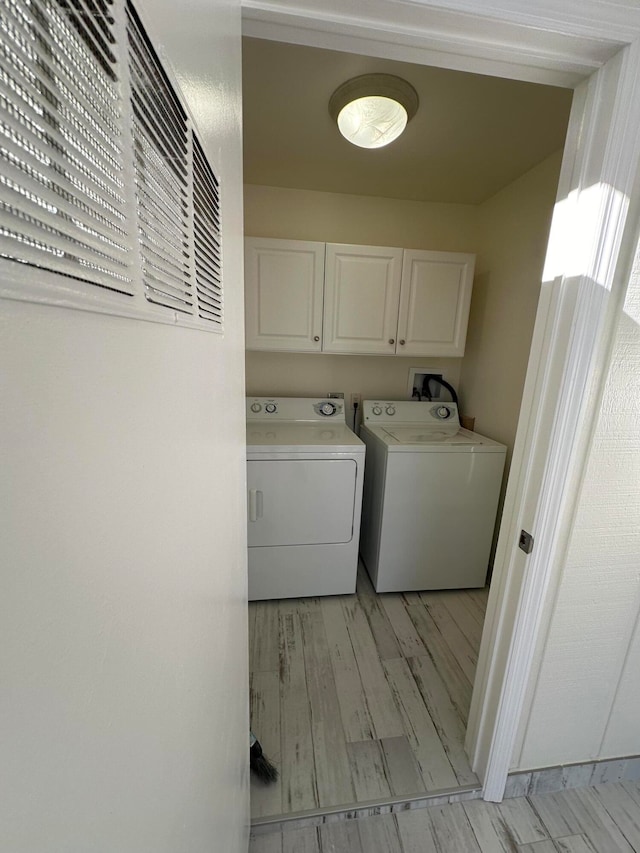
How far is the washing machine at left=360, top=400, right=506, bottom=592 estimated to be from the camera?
197 cm

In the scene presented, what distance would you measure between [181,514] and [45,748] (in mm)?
219

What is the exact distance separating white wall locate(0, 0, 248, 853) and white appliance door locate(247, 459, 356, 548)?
1.32 m

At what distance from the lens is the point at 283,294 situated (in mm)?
2121

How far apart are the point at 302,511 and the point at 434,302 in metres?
1.54

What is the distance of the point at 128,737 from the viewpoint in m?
0.27

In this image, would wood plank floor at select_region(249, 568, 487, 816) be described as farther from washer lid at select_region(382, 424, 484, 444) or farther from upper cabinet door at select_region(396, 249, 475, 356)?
upper cabinet door at select_region(396, 249, 475, 356)

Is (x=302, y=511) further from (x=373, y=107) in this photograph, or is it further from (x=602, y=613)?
Result: (x=373, y=107)

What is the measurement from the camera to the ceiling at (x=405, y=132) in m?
1.33

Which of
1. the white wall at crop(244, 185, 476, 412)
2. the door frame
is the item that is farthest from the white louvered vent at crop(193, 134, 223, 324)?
the white wall at crop(244, 185, 476, 412)

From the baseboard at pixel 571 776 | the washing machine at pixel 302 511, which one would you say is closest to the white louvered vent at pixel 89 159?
the washing machine at pixel 302 511

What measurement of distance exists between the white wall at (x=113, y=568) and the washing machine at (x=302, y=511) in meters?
1.32

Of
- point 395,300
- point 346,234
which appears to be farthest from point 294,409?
point 346,234

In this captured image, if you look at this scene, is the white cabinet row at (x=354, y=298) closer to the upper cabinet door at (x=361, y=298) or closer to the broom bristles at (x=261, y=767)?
the upper cabinet door at (x=361, y=298)

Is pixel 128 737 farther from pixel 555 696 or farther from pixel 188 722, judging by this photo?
pixel 555 696
